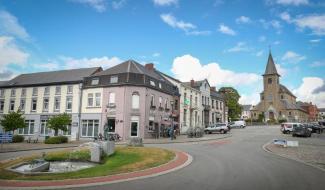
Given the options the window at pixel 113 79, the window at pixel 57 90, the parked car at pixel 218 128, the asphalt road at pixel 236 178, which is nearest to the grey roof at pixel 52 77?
the window at pixel 57 90

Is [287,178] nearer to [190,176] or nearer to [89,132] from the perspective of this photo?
[190,176]

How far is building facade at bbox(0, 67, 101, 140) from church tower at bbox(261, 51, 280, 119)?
77.8 m

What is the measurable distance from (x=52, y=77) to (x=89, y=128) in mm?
13098

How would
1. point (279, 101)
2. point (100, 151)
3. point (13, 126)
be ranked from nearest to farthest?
point (100, 151)
point (13, 126)
point (279, 101)

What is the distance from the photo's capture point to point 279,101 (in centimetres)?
10581

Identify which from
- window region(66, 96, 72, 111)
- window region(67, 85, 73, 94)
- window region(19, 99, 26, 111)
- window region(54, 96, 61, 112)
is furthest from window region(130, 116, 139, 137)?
window region(19, 99, 26, 111)

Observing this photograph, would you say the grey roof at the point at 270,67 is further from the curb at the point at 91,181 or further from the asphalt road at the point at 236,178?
the curb at the point at 91,181

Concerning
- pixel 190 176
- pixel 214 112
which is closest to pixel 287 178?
pixel 190 176

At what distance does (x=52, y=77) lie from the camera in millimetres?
47250

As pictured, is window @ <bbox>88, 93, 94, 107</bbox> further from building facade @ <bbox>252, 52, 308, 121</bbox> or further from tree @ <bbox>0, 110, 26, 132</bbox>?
building facade @ <bbox>252, 52, 308, 121</bbox>

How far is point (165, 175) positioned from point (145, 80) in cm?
2714

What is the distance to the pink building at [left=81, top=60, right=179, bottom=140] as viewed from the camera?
37906 mm

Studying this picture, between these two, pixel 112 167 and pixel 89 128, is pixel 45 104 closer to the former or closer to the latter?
pixel 89 128

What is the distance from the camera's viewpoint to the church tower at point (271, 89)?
4119 inches
